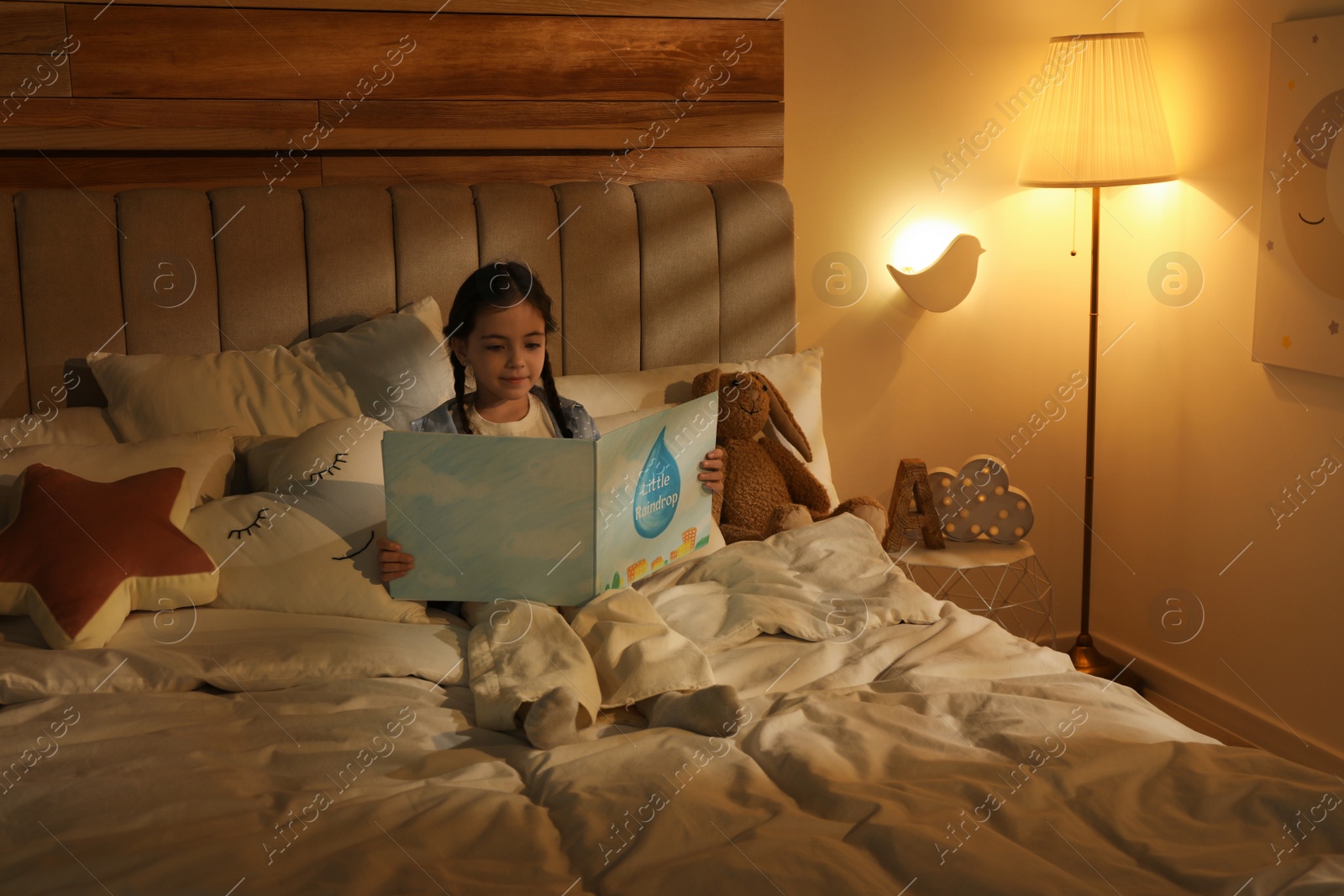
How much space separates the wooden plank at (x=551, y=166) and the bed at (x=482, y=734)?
0.08 meters

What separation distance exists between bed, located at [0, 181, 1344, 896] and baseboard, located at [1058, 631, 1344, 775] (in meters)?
1.13

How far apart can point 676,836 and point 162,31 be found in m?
1.82

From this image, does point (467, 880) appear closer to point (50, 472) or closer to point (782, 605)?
point (782, 605)

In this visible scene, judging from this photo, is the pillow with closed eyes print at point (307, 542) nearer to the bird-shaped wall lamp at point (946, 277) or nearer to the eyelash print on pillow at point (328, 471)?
the eyelash print on pillow at point (328, 471)

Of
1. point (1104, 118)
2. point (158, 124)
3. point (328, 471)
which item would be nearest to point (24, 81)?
point (158, 124)

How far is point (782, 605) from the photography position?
1719 mm

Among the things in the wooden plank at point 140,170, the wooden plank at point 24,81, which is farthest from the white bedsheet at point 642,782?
the wooden plank at point 24,81

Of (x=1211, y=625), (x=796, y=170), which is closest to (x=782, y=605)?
Answer: (x=796, y=170)

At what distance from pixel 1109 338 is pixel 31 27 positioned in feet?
8.27

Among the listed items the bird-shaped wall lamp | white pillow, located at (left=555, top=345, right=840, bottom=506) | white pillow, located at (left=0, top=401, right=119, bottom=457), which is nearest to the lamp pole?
the bird-shaped wall lamp

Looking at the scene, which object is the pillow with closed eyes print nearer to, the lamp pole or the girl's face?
the girl's face

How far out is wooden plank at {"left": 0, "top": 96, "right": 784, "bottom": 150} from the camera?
83.6 inches

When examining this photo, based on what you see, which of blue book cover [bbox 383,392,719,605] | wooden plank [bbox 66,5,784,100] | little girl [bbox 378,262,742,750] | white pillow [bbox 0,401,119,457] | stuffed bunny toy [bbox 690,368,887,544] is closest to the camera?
little girl [bbox 378,262,742,750]

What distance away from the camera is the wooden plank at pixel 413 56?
2.13 meters
